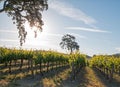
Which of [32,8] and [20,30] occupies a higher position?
[32,8]

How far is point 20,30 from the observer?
31469 millimetres

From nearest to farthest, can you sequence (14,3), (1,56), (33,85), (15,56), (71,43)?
(33,85) < (14,3) < (1,56) < (15,56) < (71,43)

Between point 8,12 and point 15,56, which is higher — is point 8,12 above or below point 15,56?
above

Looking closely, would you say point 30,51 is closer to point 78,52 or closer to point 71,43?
point 78,52

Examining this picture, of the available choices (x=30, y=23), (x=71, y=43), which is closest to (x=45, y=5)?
(x=30, y=23)

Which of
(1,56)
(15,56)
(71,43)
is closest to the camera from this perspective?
(1,56)

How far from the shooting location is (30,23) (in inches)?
1224

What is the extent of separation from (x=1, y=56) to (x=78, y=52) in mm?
11412

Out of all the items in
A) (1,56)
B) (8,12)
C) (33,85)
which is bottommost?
(33,85)

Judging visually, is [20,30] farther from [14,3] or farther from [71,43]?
[71,43]

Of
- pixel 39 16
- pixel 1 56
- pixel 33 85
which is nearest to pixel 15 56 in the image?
pixel 1 56

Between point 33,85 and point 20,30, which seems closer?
point 33,85

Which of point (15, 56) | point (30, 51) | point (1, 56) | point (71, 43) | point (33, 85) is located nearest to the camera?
point (33, 85)

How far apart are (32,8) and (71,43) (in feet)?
307
